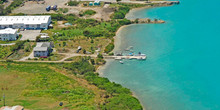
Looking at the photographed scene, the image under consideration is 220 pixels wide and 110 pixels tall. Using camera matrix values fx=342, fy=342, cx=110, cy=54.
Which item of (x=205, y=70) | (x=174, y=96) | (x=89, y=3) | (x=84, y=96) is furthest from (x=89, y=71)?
(x=89, y=3)

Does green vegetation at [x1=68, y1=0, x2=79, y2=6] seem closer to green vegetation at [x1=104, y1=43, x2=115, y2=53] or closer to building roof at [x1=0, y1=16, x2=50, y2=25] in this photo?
building roof at [x1=0, y1=16, x2=50, y2=25]

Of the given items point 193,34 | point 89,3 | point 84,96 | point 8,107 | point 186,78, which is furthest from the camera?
point 89,3

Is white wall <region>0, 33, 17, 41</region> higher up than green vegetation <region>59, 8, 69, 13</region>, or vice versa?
green vegetation <region>59, 8, 69, 13</region>

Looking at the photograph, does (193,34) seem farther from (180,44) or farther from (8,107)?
(8,107)

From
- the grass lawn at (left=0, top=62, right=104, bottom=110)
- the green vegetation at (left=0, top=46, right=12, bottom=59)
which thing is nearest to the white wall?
the green vegetation at (left=0, top=46, right=12, bottom=59)

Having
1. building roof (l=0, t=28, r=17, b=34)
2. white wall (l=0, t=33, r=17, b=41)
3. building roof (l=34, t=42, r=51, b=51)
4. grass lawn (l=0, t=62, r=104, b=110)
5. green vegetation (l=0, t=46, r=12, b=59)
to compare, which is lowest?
grass lawn (l=0, t=62, r=104, b=110)

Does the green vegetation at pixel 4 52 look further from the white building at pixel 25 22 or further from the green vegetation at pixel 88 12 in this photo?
the green vegetation at pixel 88 12

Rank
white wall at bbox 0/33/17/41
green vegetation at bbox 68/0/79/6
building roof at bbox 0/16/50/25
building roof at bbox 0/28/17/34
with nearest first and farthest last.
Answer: white wall at bbox 0/33/17/41 → building roof at bbox 0/28/17/34 → building roof at bbox 0/16/50/25 → green vegetation at bbox 68/0/79/6
